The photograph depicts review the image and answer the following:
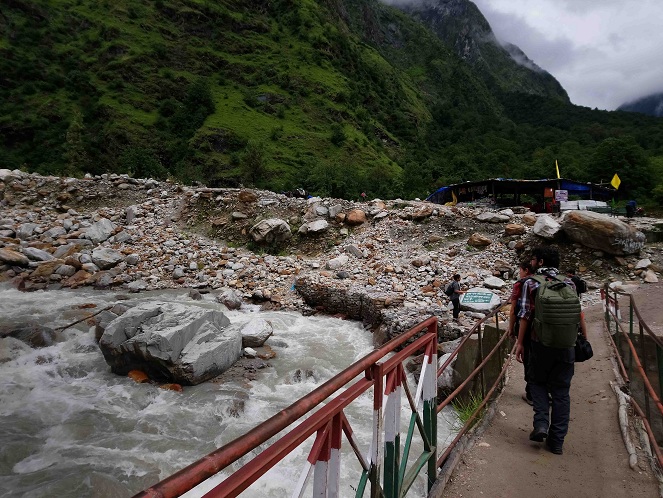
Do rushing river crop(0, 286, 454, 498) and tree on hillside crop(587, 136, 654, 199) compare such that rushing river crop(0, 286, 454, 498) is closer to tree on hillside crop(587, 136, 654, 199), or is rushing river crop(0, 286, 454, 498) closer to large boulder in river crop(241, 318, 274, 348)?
large boulder in river crop(241, 318, 274, 348)

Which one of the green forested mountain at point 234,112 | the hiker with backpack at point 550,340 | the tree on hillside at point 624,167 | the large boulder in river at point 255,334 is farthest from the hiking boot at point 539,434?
the tree on hillside at point 624,167

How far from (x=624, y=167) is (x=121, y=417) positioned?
39.2 m

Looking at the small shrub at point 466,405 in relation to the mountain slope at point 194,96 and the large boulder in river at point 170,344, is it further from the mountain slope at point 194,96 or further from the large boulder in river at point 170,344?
the mountain slope at point 194,96

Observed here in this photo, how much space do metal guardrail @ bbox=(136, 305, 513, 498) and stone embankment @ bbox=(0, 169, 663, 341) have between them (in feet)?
18.2

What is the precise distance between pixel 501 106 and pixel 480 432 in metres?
133

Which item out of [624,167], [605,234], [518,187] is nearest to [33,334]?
[605,234]

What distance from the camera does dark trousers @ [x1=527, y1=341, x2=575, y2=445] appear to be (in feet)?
9.50

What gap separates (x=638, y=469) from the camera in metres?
2.76

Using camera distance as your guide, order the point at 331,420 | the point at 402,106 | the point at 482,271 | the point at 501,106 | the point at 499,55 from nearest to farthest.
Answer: the point at 331,420 → the point at 482,271 → the point at 402,106 → the point at 501,106 → the point at 499,55

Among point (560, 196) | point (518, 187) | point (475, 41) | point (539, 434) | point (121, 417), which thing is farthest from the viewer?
point (475, 41)

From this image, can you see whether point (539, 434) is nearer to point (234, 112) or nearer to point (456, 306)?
point (456, 306)

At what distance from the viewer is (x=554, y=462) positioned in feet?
→ 9.54

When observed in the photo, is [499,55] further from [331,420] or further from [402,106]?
[331,420]

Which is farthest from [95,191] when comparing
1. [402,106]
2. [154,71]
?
[402,106]
